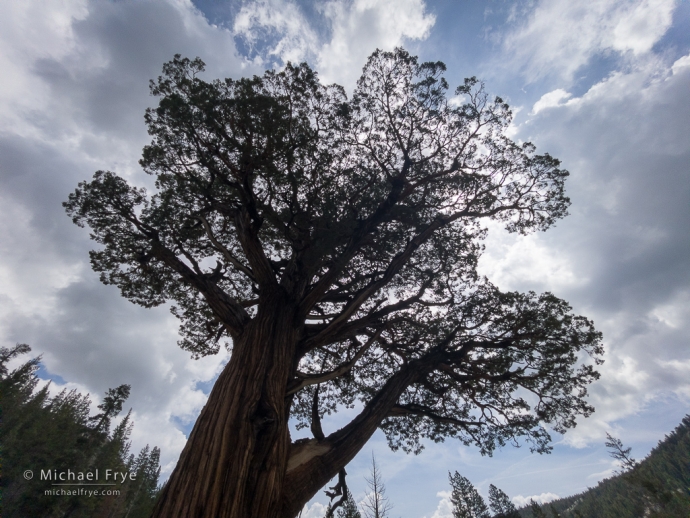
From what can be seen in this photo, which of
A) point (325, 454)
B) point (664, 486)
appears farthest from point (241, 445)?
point (664, 486)

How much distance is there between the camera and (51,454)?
2888 cm

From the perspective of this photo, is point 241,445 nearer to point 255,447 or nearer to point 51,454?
point 255,447

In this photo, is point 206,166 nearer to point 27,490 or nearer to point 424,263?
point 424,263

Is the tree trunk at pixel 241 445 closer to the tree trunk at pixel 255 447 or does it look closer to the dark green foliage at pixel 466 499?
the tree trunk at pixel 255 447

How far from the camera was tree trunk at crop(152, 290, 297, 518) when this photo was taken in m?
3.06

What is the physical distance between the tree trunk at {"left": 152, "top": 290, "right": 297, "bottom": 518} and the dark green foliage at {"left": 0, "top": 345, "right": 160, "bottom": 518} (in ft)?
114

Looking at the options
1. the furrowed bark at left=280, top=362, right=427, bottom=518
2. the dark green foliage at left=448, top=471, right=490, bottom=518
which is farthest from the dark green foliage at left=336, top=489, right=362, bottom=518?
the furrowed bark at left=280, top=362, right=427, bottom=518

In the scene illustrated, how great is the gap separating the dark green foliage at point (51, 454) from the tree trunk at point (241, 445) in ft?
114

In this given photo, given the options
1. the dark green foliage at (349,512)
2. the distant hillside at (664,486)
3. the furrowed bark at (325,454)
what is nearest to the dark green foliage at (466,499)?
the dark green foliage at (349,512)

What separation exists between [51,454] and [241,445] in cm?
3946

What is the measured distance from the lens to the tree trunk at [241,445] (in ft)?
10.0

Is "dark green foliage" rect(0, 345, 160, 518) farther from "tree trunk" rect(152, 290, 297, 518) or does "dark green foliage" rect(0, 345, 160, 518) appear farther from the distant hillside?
the distant hillside

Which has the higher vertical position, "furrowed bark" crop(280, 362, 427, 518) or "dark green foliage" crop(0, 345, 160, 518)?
"dark green foliage" crop(0, 345, 160, 518)

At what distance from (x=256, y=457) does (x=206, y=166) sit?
547cm
